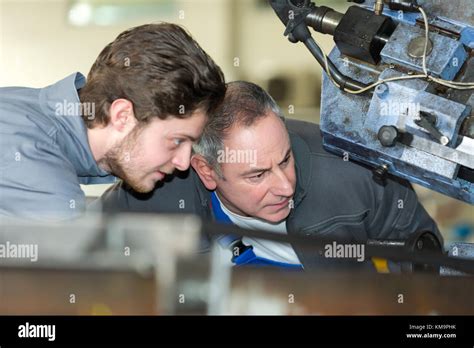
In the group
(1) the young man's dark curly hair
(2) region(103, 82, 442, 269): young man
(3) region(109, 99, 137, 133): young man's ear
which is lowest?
(2) region(103, 82, 442, 269): young man

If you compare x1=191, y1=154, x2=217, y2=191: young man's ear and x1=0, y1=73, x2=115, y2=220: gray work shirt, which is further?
x1=191, y1=154, x2=217, y2=191: young man's ear

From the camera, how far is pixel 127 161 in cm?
141

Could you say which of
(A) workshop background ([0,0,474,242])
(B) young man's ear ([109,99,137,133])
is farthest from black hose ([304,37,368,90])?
(B) young man's ear ([109,99,137,133])

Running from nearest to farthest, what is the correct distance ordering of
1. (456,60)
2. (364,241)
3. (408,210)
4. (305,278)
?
(456,60) → (305,278) → (364,241) → (408,210)

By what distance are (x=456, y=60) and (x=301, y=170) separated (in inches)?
16.0

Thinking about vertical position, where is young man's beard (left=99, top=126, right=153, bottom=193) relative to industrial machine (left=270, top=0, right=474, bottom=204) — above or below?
below

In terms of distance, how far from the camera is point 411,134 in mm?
1256

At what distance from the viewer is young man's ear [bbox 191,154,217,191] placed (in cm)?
156

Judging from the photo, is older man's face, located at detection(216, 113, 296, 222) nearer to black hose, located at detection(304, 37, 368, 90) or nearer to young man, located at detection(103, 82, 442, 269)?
young man, located at detection(103, 82, 442, 269)

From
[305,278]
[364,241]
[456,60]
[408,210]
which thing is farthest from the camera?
[408,210]

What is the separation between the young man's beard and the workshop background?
0.49ft

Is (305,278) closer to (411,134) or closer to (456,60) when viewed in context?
(411,134)
